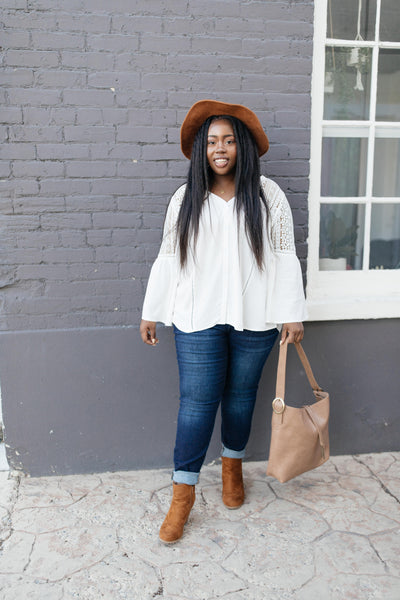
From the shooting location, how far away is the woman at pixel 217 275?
233 centimetres

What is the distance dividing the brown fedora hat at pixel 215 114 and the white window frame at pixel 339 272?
609mm

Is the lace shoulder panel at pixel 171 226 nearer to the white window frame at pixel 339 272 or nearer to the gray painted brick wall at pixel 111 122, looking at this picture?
the gray painted brick wall at pixel 111 122

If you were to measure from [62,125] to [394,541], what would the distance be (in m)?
2.64

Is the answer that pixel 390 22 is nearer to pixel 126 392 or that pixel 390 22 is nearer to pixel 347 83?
pixel 347 83

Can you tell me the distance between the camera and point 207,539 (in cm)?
238

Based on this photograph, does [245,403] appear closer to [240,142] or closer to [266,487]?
[266,487]

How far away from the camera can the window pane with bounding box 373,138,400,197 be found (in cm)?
316

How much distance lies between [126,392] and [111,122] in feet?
4.94

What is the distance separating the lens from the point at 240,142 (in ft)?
7.70

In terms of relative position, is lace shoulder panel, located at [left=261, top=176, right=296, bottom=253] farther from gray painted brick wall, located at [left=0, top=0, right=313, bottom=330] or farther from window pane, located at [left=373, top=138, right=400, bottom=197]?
window pane, located at [left=373, top=138, right=400, bottom=197]

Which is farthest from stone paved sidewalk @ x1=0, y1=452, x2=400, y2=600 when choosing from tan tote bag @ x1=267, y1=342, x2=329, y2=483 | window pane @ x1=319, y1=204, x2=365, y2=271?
window pane @ x1=319, y1=204, x2=365, y2=271

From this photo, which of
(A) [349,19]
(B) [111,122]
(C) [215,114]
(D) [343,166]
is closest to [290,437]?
(C) [215,114]

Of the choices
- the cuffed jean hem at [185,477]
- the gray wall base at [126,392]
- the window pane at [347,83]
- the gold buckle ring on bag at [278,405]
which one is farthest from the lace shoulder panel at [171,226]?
the window pane at [347,83]

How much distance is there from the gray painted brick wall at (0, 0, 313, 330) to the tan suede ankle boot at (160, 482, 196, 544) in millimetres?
962
